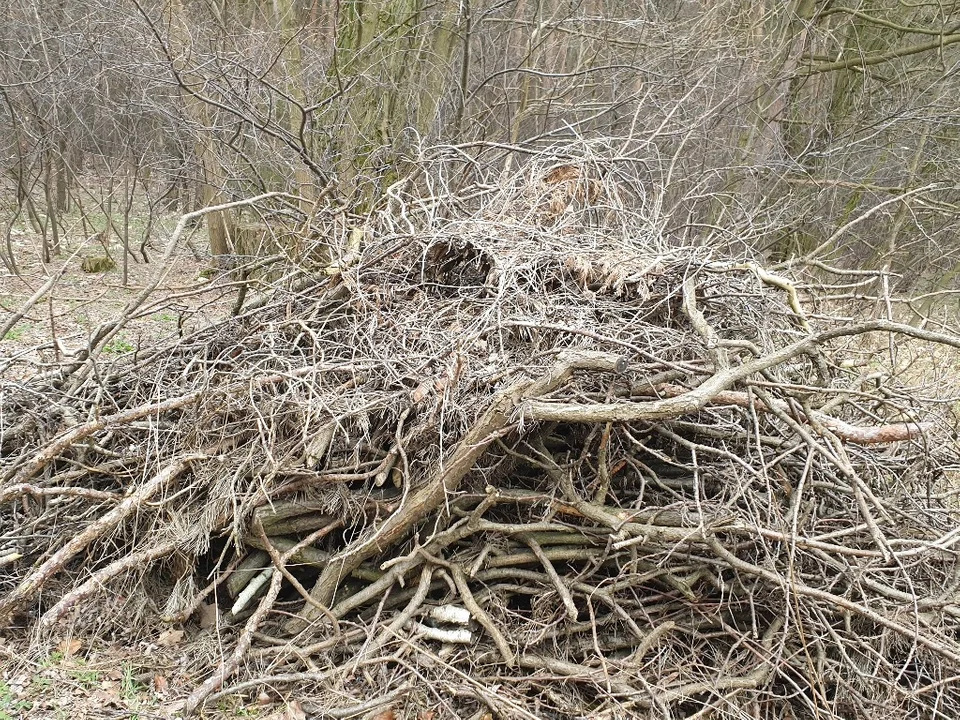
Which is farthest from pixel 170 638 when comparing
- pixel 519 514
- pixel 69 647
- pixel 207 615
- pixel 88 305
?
pixel 88 305

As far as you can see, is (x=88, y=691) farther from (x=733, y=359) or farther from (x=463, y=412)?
(x=733, y=359)

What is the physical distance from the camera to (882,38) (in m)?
9.91

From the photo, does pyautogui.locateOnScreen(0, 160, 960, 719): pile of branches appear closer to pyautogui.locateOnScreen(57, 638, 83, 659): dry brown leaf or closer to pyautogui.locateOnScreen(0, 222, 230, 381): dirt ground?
pyautogui.locateOnScreen(57, 638, 83, 659): dry brown leaf

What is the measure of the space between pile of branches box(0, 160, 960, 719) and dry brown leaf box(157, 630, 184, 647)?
0.06 meters

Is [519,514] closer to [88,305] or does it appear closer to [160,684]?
[160,684]

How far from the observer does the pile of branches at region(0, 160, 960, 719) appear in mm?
3203

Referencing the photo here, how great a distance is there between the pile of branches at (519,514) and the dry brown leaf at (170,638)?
0.19ft

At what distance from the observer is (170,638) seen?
3.40 metres

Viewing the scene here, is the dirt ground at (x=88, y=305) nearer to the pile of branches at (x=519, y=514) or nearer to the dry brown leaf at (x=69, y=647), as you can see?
the pile of branches at (x=519, y=514)

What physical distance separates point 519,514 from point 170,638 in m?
1.76

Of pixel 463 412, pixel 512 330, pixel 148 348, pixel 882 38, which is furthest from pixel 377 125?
pixel 882 38

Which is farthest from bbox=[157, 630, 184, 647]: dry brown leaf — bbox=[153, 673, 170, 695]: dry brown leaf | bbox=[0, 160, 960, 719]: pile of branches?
bbox=[153, 673, 170, 695]: dry brown leaf

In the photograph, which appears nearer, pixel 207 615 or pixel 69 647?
pixel 69 647

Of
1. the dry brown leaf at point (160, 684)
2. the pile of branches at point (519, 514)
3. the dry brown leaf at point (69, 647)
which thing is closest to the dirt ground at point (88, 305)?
the pile of branches at point (519, 514)
